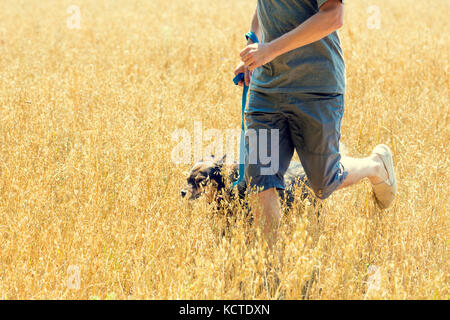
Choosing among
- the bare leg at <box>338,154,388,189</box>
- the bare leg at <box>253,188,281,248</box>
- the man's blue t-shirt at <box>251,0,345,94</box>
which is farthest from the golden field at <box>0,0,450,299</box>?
the man's blue t-shirt at <box>251,0,345,94</box>

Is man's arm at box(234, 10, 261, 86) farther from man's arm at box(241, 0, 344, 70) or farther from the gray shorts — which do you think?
man's arm at box(241, 0, 344, 70)

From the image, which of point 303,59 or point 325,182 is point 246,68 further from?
point 325,182

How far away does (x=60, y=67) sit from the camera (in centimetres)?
675

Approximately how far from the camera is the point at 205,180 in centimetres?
348

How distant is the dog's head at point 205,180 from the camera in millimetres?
3471

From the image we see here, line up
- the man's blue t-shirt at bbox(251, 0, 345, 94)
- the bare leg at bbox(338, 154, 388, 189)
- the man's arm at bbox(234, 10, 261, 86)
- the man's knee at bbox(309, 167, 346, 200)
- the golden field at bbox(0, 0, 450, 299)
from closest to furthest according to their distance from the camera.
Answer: the golden field at bbox(0, 0, 450, 299) < the man's blue t-shirt at bbox(251, 0, 345, 94) < the man's knee at bbox(309, 167, 346, 200) < the man's arm at bbox(234, 10, 261, 86) < the bare leg at bbox(338, 154, 388, 189)

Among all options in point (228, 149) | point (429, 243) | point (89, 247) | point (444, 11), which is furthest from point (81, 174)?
point (444, 11)

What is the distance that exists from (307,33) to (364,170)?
46.7 inches

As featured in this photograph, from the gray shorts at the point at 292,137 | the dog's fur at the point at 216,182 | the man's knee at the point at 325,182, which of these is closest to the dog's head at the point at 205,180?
the dog's fur at the point at 216,182

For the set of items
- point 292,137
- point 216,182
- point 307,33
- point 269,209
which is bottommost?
point 269,209

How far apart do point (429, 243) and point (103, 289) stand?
1.92m

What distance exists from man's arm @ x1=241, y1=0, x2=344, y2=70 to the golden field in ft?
3.10

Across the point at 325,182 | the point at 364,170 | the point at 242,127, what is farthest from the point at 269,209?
the point at 364,170

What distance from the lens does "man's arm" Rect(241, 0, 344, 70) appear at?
2.64 metres
